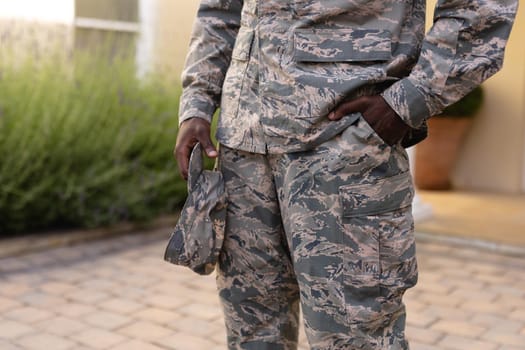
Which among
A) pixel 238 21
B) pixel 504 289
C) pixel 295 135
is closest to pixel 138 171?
pixel 504 289

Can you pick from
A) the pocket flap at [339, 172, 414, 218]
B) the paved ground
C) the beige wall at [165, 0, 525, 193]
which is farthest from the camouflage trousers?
the beige wall at [165, 0, 525, 193]

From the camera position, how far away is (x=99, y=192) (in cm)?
460

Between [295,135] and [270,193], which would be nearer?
[295,135]

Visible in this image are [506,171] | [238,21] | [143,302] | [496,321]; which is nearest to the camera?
[238,21]

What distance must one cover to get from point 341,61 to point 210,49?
485 millimetres

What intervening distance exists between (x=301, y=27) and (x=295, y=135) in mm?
243

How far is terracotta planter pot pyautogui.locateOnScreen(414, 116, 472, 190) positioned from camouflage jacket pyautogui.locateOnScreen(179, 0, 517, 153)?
14.7 feet

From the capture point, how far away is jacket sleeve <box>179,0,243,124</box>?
194 cm

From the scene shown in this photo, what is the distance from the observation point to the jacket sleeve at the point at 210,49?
1941mm

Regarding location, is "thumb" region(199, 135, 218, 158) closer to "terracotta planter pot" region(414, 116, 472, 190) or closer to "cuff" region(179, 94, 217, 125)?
"cuff" region(179, 94, 217, 125)

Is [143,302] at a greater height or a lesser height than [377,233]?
lesser

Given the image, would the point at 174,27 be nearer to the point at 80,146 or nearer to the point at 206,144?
the point at 80,146

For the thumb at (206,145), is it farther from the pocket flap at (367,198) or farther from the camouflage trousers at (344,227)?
the pocket flap at (367,198)

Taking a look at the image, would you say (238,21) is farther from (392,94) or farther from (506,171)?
(506,171)
